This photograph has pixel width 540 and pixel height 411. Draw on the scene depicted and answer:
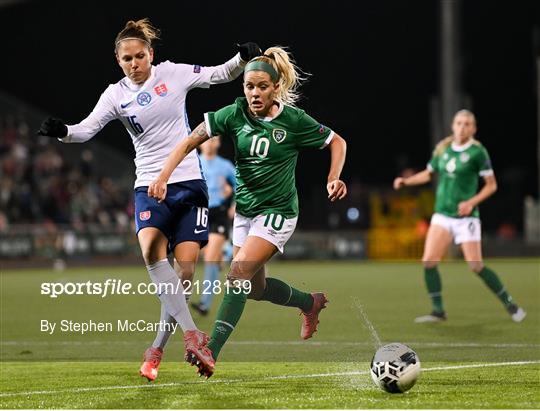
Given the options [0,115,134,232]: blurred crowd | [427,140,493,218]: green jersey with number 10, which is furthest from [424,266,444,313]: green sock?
[0,115,134,232]: blurred crowd

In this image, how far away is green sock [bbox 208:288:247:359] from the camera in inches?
279

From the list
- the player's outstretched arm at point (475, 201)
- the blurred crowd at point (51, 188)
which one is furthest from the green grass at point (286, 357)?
the blurred crowd at point (51, 188)

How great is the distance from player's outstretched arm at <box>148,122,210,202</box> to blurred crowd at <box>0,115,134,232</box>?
1856 centimetres

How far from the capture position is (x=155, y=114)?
25.0 ft

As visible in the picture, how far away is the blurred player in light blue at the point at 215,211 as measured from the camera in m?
12.7

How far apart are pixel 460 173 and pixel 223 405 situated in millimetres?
6400

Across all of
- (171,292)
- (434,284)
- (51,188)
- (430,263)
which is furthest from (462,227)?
(51,188)

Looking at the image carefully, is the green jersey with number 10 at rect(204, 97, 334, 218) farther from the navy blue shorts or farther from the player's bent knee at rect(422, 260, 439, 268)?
the player's bent knee at rect(422, 260, 439, 268)

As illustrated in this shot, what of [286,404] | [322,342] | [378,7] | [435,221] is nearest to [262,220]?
[286,404]

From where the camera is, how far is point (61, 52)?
108ft

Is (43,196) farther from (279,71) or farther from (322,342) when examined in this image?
(279,71)

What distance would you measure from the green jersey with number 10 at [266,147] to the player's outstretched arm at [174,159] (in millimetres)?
79

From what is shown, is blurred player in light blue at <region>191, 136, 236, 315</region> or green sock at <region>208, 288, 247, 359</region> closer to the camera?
green sock at <region>208, 288, 247, 359</region>

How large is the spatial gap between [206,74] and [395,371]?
8.81 ft
